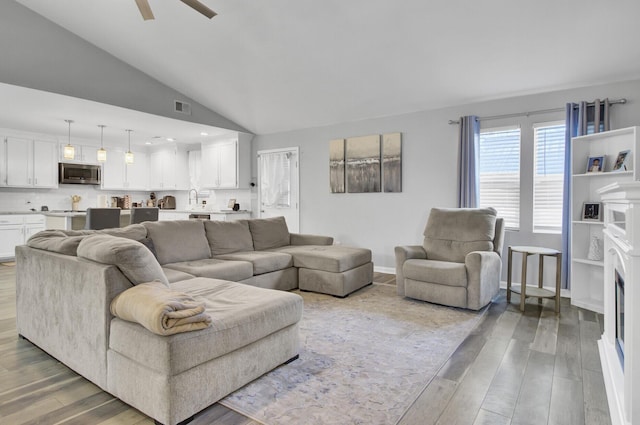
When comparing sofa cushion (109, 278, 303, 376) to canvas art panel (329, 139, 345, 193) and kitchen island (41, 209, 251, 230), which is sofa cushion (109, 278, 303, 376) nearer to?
canvas art panel (329, 139, 345, 193)

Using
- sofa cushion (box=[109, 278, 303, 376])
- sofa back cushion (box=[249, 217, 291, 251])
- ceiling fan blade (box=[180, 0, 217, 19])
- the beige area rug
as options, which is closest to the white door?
sofa back cushion (box=[249, 217, 291, 251])

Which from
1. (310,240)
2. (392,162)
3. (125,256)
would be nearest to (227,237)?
(310,240)

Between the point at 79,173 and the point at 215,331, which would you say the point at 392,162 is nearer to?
the point at 215,331

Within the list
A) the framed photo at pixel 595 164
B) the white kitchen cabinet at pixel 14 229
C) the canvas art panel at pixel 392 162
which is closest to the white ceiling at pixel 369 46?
the canvas art panel at pixel 392 162

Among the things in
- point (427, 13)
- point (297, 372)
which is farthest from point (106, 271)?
point (427, 13)

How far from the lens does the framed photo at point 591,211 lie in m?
3.70

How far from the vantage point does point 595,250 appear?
3.69 meters

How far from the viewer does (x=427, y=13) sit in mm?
3459

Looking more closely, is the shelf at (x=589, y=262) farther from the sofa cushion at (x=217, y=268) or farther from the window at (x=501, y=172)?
Result: the sofa cushion at (x=217, y=268)

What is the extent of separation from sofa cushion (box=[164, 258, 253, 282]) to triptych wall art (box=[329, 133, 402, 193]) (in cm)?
257

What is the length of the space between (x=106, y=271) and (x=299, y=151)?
189 inches

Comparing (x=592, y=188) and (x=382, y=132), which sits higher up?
(x=382, y=132)

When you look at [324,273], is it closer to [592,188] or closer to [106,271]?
[106,271]

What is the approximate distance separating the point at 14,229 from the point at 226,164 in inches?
149
